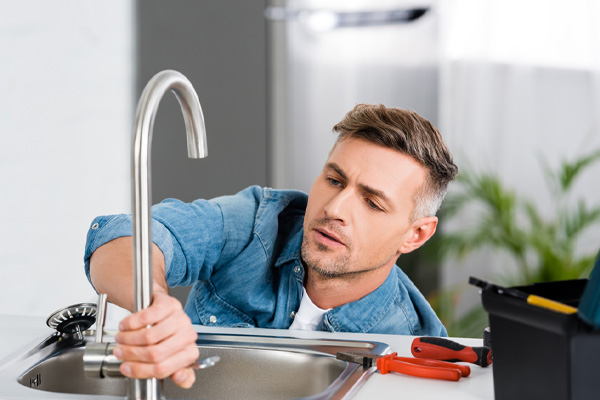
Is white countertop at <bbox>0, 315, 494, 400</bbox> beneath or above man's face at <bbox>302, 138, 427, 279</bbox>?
beneath

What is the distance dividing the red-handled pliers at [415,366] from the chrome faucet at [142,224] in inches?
13.6

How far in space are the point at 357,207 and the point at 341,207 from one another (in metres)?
0.04

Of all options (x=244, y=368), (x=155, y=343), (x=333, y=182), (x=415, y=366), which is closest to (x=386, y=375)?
(x=415, y=366)

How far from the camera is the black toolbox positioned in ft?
2.52

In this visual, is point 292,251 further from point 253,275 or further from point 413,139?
point 413,139

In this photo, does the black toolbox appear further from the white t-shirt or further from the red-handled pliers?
the white t-shirt

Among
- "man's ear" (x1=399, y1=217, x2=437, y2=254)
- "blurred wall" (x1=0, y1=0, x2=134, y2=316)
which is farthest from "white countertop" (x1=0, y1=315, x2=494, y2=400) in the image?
"blurred wall" (x1=0, y1=0, x2=134, y2=316)

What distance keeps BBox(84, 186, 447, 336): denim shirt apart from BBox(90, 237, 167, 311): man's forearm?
17cm

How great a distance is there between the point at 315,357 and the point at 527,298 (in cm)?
44

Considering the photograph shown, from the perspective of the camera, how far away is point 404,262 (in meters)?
2.73

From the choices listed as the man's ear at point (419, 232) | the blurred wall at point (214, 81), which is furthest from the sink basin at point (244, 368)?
the blurred wall at point (214, 81)

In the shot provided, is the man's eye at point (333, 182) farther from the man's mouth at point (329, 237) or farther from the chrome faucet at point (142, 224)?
the chrome faucet at point (142, 224)

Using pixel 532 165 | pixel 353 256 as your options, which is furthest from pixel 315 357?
pixel 532 165

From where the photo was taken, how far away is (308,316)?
1.47 metres
